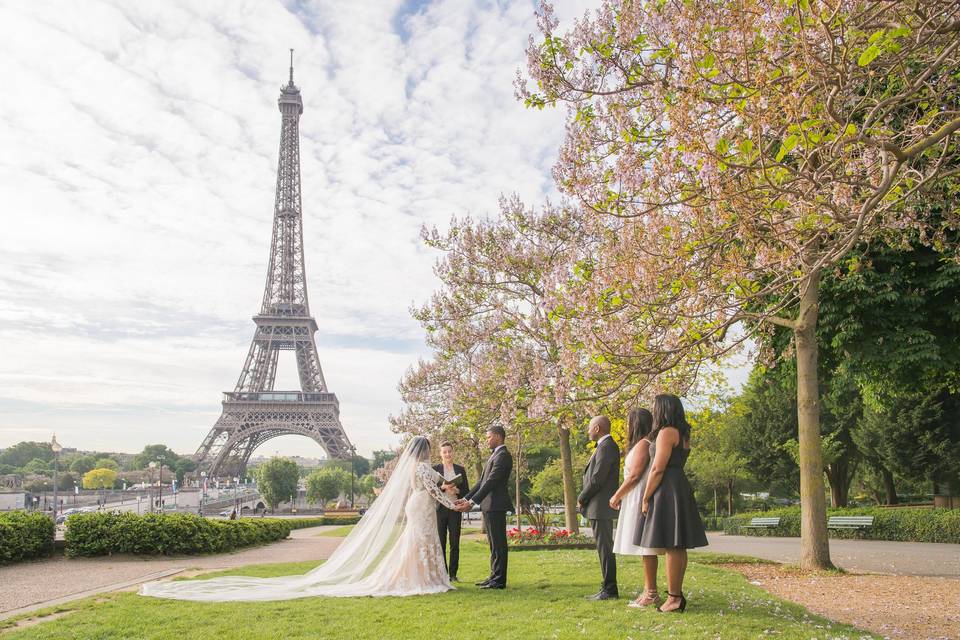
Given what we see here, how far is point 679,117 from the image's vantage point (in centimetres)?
675

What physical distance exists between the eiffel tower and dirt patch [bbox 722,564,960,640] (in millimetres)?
56498

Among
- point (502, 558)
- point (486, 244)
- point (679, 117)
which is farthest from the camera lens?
point (486, 244)

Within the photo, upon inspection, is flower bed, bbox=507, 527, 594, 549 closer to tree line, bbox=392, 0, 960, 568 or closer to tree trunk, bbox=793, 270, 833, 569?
tree line, bbox=392, 0, 960, 568

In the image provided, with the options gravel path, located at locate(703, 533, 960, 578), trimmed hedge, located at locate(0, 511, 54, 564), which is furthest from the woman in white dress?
trimmed hedge, located at locate(0, 511, 54, 564)

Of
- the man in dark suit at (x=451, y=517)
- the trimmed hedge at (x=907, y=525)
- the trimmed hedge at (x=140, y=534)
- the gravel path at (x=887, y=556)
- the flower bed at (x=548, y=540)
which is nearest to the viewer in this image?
the man in dark suit at (x=451, y=517)

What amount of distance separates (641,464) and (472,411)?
10665mm

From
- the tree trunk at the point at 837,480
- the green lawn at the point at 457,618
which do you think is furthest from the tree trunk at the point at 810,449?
the tree trunk at the point at 837,480

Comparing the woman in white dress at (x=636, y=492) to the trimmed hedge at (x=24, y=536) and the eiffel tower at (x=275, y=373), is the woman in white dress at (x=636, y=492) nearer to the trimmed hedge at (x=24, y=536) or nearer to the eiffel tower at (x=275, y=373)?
the trimmed hedge at (x=24, y=536)

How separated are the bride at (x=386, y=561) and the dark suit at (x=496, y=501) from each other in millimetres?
552

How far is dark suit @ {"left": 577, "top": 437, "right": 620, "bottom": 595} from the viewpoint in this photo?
8039 millimetres

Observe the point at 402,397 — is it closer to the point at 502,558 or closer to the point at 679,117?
the point at 502,558

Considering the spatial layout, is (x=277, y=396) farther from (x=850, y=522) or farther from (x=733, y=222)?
(x=733, y=222)

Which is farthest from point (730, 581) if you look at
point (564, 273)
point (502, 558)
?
point (564, 273)

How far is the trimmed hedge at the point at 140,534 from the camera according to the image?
635 inches
